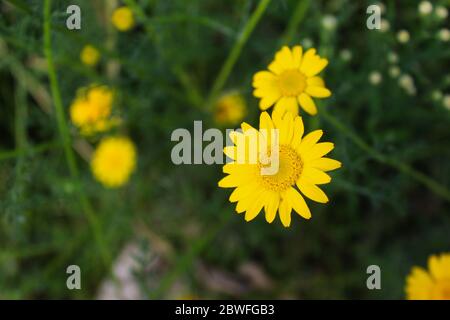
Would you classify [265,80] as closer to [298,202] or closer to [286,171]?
[286,171]

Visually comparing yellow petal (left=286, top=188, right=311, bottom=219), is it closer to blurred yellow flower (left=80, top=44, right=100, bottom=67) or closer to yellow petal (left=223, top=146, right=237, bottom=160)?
yellow petal (left=223, top=146, right=237, bottom=160)

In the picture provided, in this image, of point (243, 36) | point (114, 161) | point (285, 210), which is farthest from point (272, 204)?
point (114, 161)

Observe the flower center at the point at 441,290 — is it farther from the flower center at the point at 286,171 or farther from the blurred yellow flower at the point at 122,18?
the blurred yellow flower at the point at 122,18

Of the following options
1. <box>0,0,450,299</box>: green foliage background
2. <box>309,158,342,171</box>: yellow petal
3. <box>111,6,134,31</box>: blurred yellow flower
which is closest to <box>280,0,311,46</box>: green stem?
<box>0,0,450,299</box>: green foliage background

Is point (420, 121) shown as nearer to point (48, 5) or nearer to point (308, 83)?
point (308, 83)
